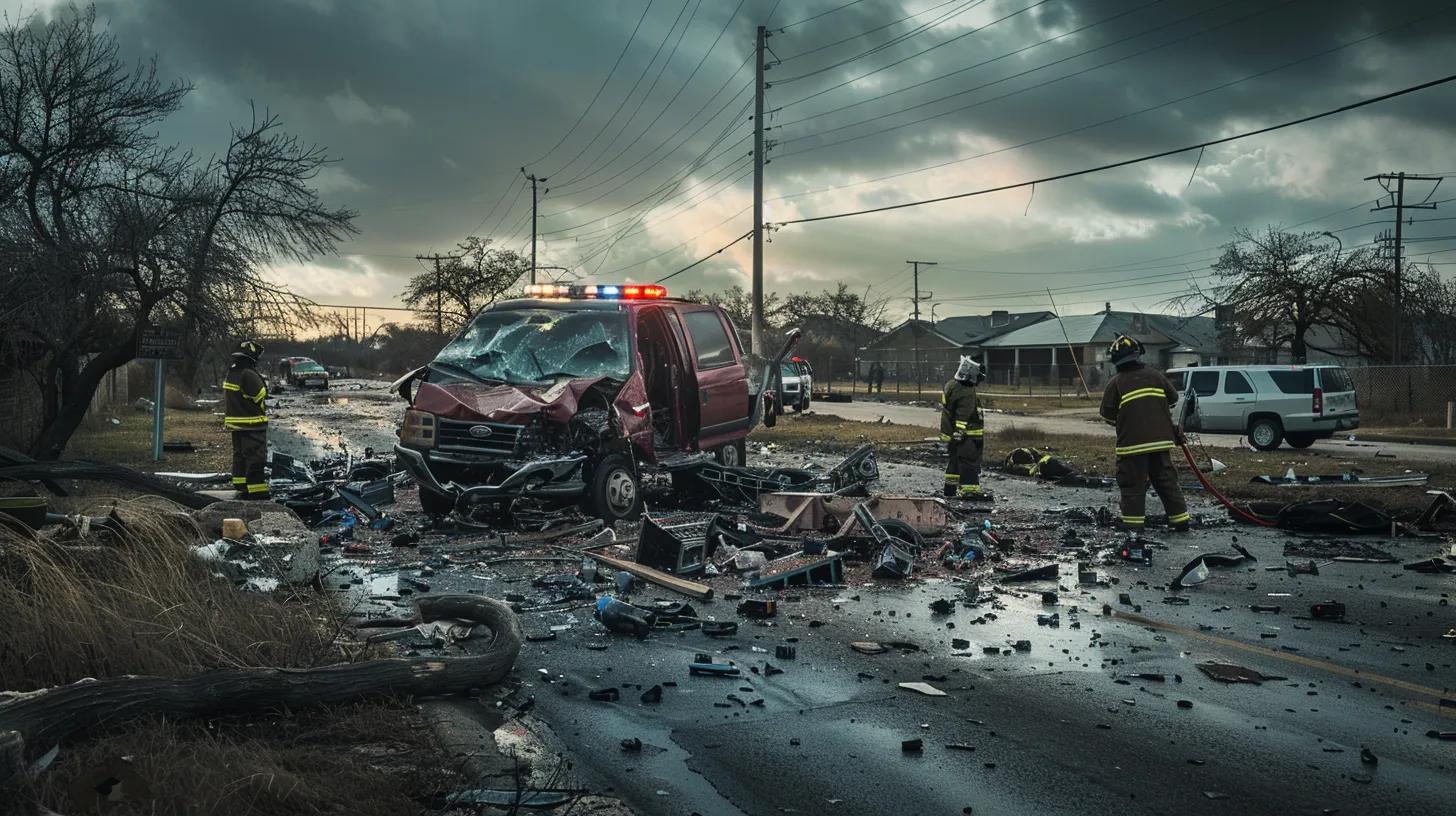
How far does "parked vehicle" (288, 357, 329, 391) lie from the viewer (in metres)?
57.9

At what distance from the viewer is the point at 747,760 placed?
4250mm

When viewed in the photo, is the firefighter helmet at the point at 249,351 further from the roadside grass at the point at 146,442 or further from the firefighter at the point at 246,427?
the roadside grass at the point at 146,442

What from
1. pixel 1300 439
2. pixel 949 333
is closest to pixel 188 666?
pixel 1300 439

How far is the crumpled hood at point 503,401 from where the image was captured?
1016cm

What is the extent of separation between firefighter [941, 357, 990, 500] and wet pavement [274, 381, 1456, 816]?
450 centimetres

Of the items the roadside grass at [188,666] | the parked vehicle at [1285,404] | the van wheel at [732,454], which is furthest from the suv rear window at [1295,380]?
the roadside grass at [188,666]

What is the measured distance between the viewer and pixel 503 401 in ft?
33.8

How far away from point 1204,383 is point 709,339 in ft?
49.5

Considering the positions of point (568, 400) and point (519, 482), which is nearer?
point (519, 482)

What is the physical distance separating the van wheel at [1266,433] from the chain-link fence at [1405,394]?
10.5m

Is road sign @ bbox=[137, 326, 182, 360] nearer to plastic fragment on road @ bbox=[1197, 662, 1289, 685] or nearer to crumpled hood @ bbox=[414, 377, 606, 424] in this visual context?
crumpled hood @ bbox=[414, 377, 606, 424]

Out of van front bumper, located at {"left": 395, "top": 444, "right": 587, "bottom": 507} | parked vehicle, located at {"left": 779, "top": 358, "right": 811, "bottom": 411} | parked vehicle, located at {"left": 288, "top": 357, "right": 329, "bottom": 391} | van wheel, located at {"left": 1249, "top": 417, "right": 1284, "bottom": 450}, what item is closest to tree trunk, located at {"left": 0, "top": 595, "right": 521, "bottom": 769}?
van front bumper, located at {"left": 395, "top": 444, "right": 587, "bottom": 507}

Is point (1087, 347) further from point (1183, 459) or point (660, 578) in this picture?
point (660, 578)

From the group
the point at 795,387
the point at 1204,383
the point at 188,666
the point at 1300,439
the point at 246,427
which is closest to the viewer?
the point at 188,666
